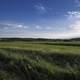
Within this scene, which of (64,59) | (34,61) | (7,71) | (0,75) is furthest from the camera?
(64,59)

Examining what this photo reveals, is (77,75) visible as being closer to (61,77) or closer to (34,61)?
(61,77)

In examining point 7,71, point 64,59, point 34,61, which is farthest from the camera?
point 64,59

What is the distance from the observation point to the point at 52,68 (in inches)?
954

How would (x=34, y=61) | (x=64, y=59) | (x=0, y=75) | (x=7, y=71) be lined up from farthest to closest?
(x=64, y=59) → (x=34, y=61) → (x=7, y=71) → (x=0, y=75)

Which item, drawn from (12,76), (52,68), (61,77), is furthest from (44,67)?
(12,76)

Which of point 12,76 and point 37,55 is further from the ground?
point 37,55

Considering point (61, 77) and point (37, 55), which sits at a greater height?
point (37, 55)

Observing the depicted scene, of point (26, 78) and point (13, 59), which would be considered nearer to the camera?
point (26, 78)

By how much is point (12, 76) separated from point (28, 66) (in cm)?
299

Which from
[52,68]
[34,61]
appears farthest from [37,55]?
[52,68]

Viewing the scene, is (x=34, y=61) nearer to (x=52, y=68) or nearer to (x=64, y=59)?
(x=52, y=68)

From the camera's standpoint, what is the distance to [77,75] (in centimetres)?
2298

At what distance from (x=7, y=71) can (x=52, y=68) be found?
226 inches

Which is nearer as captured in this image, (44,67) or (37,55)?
(44,67)
